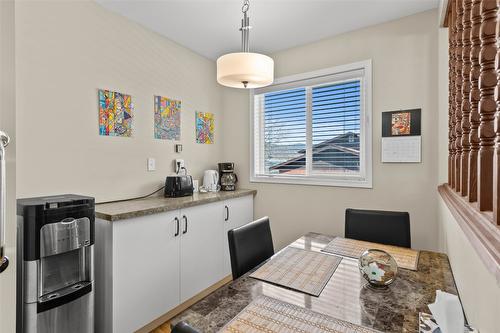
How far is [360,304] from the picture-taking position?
1.01 metres

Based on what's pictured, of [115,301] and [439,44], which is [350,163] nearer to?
[439,44]

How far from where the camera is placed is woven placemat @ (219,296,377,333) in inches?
33.5

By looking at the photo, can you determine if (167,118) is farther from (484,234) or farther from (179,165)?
(484,234)

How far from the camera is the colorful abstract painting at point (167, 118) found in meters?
2.64

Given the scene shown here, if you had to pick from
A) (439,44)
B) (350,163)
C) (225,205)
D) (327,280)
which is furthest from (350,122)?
(327,280)

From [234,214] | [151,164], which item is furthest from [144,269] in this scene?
[234,214]

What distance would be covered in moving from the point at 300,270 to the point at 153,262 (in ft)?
4.03

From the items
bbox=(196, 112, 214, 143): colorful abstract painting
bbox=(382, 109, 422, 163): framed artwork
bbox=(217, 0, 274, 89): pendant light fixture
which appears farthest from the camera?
bbox=(196, 112, 214, 143): colorful abstract painting

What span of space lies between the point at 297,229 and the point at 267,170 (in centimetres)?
79

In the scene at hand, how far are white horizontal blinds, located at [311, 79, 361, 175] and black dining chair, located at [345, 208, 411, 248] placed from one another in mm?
759

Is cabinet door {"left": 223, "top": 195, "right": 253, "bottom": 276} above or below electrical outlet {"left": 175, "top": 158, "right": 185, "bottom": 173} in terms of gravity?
below

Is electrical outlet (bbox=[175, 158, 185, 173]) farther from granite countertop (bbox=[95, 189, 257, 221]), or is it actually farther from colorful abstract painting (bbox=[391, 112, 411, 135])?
colorful abstract painting (bbox=[391, 112, 411, 135])

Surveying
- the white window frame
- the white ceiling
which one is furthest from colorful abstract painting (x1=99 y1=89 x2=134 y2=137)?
the white window frame

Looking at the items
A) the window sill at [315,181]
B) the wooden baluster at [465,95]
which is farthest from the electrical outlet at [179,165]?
the wooden baluster at [465,95]
